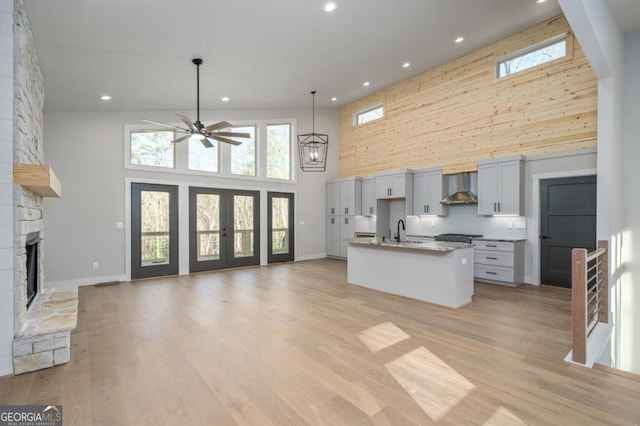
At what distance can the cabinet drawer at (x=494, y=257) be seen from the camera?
5590 millimetres

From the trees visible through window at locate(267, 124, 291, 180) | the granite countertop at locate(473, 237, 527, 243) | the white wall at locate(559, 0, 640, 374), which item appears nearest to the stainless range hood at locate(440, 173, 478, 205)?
the granite countertop at locate(473, 237, 527, 243)

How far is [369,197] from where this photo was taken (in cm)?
851

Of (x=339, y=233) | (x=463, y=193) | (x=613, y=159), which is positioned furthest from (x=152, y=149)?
(x=613, y=159)

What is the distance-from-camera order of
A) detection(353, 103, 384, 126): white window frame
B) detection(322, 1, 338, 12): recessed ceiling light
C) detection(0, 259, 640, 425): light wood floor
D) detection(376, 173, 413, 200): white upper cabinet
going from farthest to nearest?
detection(353, 103, 384, 126): white window frame → detection(376, 173, 413, 200): white upper cabinet → detection(322, 1, 338, 12): recessed ceiling light → detection(0, 259, 640, 425): light wood floor

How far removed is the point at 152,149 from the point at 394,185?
5.58 m

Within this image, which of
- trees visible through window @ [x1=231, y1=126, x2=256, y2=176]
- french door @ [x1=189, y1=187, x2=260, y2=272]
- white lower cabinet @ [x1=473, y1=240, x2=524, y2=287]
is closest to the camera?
white lower cabinet @ [x1=473, y1=240, x2=524, y2=287]

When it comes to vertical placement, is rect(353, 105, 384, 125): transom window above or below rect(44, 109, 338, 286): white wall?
above

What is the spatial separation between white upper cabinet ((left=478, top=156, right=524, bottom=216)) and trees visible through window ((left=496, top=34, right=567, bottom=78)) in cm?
179

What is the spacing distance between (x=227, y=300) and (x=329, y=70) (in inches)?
189

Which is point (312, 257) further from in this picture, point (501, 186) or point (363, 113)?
point (501, 186)

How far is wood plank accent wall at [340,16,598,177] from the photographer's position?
5227 mm

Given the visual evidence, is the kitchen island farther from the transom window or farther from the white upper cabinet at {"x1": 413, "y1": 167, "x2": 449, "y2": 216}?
the transom window

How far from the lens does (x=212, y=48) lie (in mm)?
4543

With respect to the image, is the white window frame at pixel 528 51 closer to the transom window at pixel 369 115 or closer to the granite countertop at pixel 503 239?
the transom window at pixel 369 115
